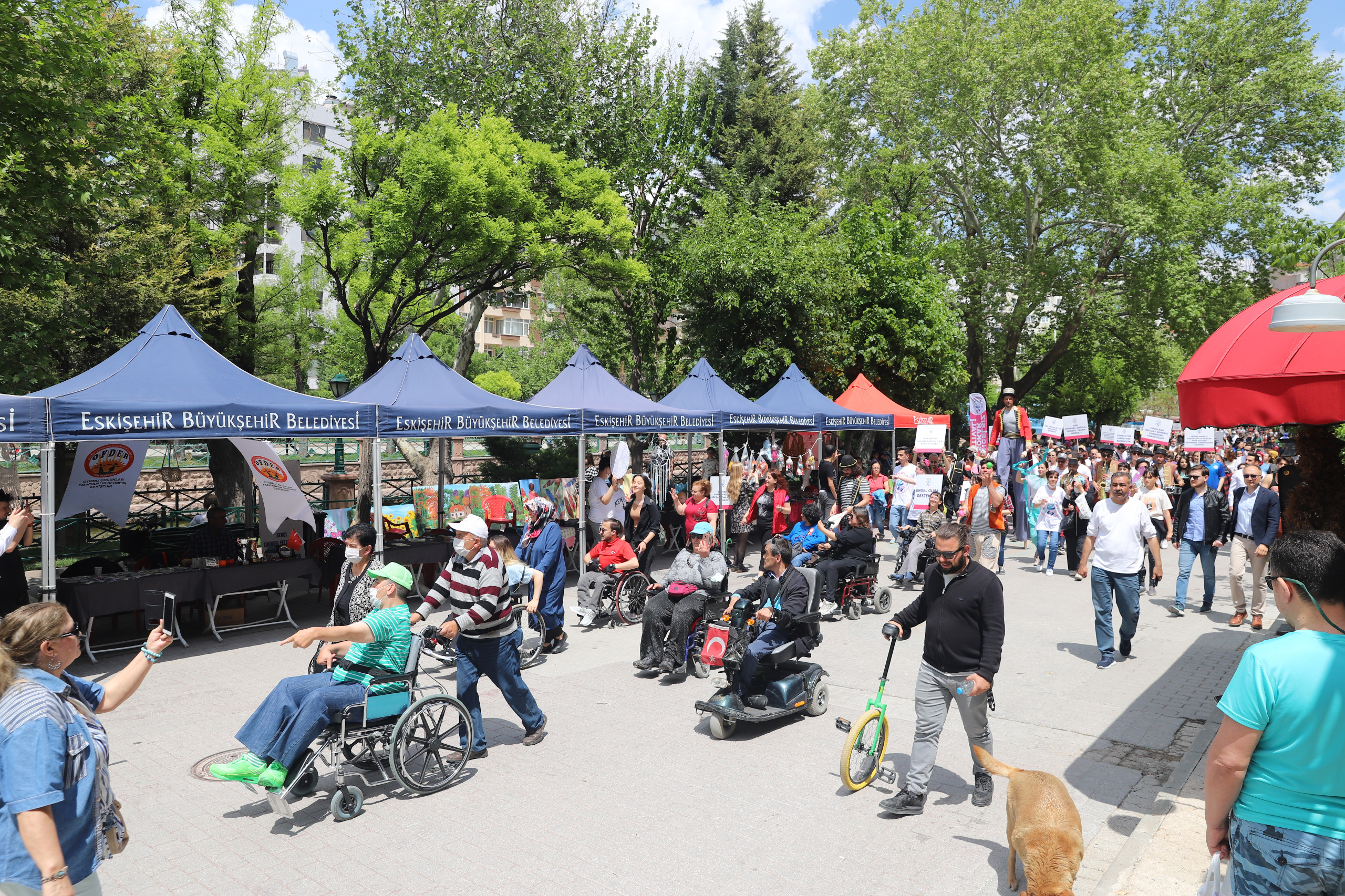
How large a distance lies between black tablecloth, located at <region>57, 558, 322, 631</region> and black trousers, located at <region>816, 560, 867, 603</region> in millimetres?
6652

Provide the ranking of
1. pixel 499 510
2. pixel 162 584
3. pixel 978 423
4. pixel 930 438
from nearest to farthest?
pixel 162 584
pixel 499 510
pixel 930 438
pixel 978 423

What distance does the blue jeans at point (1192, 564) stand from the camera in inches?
457

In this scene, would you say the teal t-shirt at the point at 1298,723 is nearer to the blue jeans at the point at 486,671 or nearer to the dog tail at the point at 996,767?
the dog tail at the point at 996,767

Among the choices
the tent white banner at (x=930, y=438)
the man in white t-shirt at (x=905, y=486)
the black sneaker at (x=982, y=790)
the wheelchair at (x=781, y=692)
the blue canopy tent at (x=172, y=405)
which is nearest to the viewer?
the black sneaker at (x=982, y=790)

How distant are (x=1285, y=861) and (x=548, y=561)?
7.44m

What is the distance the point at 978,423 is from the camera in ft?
64.7

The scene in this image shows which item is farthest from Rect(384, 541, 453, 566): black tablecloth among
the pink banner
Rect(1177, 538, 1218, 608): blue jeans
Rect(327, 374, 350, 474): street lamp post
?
the pink banner

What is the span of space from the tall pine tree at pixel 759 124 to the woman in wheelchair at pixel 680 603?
86.1ft

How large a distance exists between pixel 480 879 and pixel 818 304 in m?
20.8

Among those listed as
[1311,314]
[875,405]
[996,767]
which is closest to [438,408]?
[996,767]

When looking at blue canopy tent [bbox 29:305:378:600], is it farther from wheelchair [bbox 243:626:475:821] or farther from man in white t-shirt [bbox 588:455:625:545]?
wheelchair [bbox 243:626:475:821]

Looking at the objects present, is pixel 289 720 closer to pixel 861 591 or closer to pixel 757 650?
pixel 757 650

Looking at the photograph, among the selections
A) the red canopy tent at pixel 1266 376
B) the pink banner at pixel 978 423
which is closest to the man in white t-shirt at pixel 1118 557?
the red canopy tent at pixel 1266 376

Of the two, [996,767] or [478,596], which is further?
[478,596]
